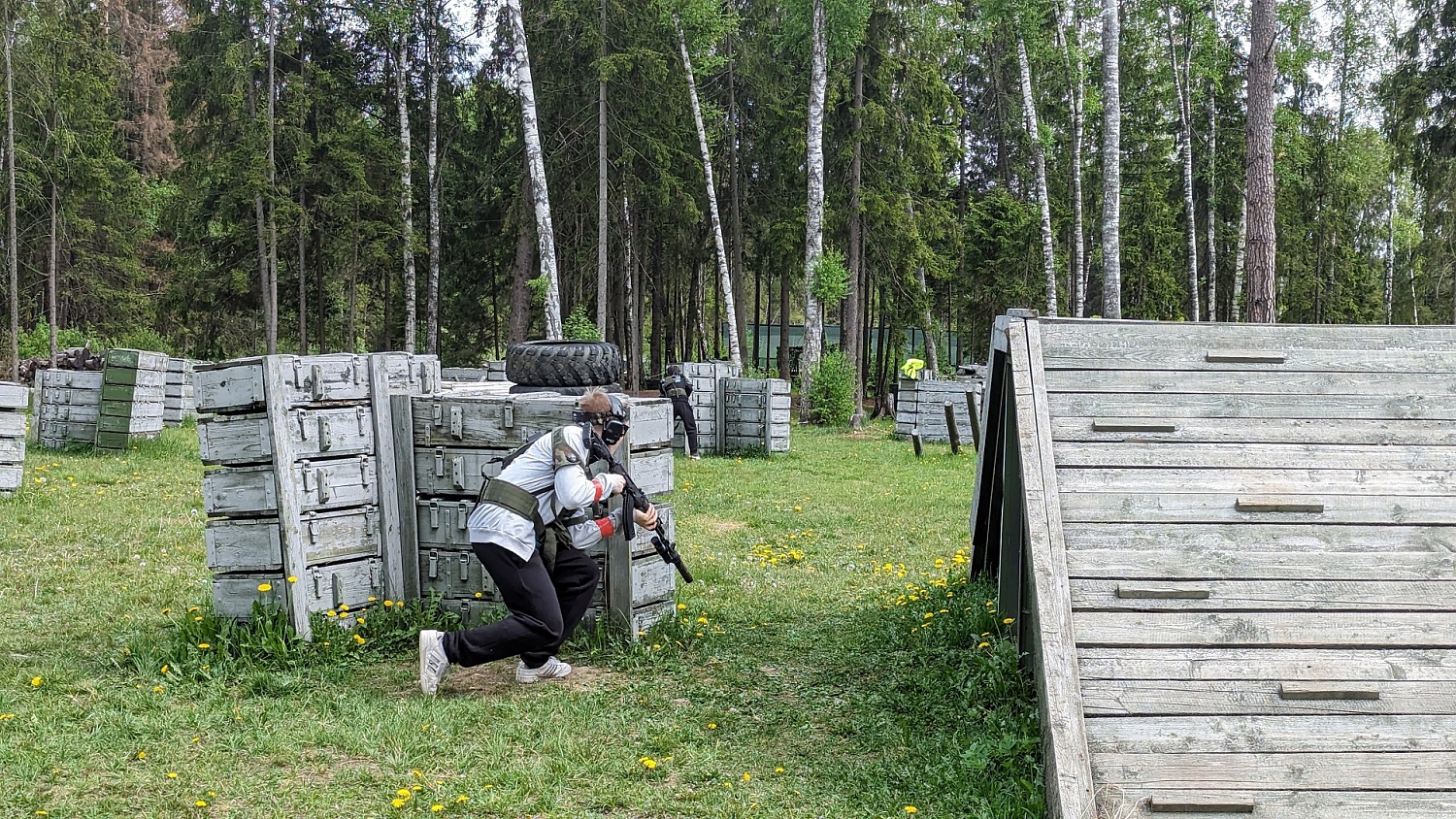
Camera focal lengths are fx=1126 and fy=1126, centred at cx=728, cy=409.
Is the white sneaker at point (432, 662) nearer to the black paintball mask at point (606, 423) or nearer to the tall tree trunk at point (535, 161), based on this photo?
the black paintball mask at point (606, 423)

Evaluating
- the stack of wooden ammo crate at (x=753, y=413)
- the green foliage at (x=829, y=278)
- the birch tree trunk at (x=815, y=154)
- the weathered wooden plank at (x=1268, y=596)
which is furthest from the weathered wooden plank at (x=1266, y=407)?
the birch tree trunk at (x=815, y=154)

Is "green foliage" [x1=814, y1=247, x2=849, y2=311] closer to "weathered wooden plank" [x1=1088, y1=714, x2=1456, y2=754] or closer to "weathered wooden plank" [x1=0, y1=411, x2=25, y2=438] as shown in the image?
"weathered wooden plank" [x1=0, y1=411, x2=25, y2=438]

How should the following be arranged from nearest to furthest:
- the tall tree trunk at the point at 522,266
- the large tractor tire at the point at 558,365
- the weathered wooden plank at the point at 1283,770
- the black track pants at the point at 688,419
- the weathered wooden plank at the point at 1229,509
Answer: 1. the weathered wooden plank at the point at 1283,770
2. the weathered wooden plank at the point at 1229,509
3. the large tractor tire at the point at 558,365
4. the black track pants at the point at 688,419
5. the tall tree trunk at the point at 522,266

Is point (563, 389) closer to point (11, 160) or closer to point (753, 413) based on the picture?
point (753, 413)

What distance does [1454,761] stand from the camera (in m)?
4.24

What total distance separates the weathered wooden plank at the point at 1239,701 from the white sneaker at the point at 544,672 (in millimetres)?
2986

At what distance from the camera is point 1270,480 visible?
5375 mm

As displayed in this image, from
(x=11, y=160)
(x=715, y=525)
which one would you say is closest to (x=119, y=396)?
(x=715, y=525)

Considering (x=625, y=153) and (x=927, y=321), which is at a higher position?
(x=625, y=153)

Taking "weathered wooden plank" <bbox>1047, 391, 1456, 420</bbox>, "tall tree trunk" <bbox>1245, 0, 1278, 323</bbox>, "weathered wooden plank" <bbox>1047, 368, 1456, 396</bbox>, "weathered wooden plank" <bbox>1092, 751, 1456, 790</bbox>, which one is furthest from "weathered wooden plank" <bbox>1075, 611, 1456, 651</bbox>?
"tall tree trunk" <bbox>1245, 0, 1278, 323</bbox>

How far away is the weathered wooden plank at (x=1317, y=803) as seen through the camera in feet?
13.4

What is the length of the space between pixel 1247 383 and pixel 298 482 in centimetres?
527

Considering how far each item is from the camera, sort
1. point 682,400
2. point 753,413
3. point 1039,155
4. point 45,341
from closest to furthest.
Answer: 1. point 682,400
2. point 753,413
3. point 1039,155
4. point 45,341

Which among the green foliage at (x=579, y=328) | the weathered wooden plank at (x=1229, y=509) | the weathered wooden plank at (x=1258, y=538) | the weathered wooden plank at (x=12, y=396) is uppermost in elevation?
the green foliage at (x=579, y=328)
